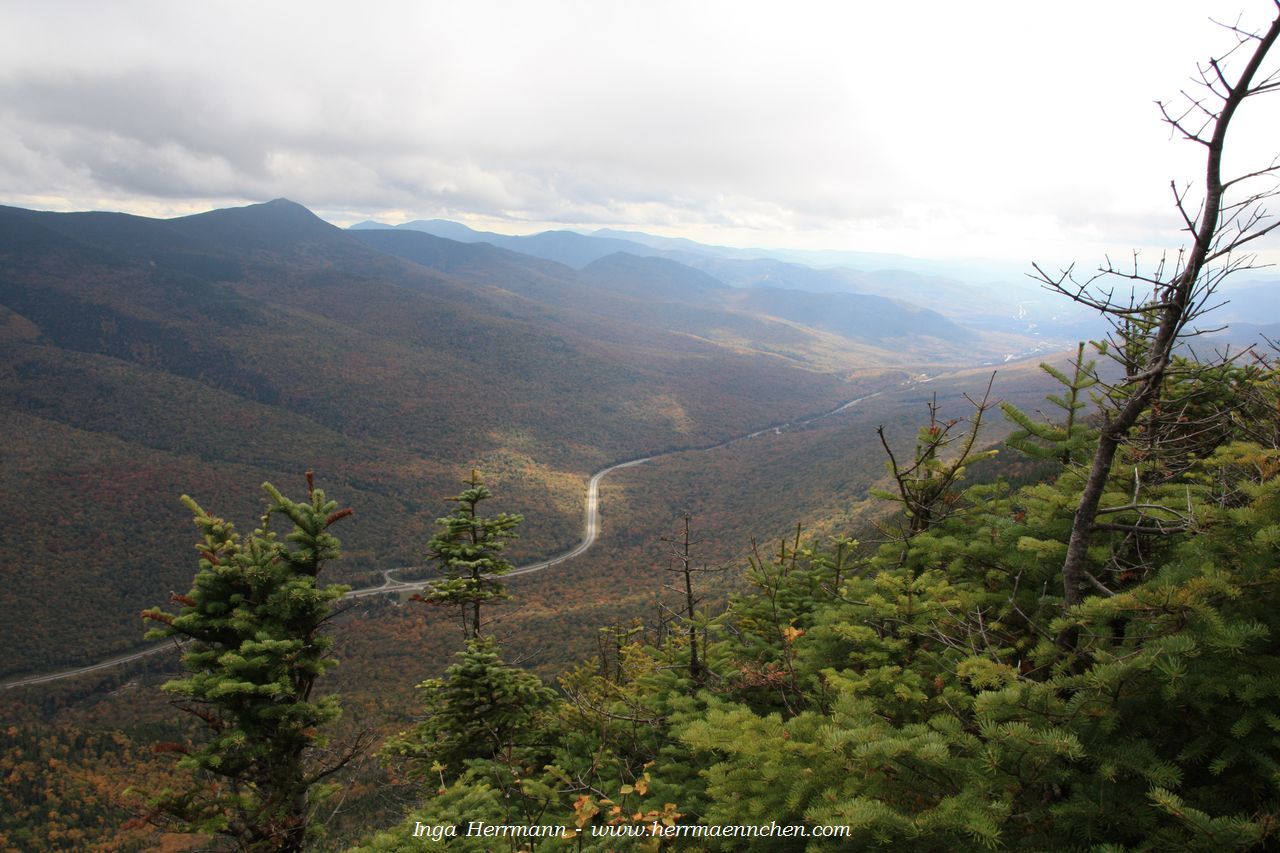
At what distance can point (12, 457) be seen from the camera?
12325cm

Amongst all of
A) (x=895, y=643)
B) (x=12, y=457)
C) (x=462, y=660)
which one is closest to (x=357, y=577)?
→ (x=12, y=457)

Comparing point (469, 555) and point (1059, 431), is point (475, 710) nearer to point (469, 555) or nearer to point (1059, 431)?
point (469, 555)

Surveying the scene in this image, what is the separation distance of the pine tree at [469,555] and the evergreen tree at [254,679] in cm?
414

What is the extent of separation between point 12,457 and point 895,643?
179m

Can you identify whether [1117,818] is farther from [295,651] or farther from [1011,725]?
[295,651]

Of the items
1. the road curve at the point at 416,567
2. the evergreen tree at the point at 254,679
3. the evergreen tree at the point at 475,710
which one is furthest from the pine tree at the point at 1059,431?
the road curve at the point at 416,567

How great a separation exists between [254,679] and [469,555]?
5941mm

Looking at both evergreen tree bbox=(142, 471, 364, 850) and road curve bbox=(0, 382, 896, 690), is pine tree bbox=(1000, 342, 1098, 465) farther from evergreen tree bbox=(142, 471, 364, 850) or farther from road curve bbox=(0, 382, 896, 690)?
road curve bbox=(0, 382, 896, 690)

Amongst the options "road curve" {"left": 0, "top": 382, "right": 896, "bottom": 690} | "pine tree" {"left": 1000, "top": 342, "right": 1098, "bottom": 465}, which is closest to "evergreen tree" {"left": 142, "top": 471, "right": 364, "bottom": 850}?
"pine tree" {"left": 1000, "top": 342, "right": 1098, "bottom": 465}

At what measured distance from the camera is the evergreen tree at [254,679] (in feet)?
30.3

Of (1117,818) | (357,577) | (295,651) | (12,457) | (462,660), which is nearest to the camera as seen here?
(1117,818)

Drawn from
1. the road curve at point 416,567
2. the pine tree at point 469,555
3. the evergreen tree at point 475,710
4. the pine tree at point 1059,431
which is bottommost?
the road curve at point 416,567

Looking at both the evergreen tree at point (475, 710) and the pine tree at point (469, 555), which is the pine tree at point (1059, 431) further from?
the pine tree at point (469, 555)

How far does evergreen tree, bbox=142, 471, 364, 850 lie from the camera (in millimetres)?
9242
